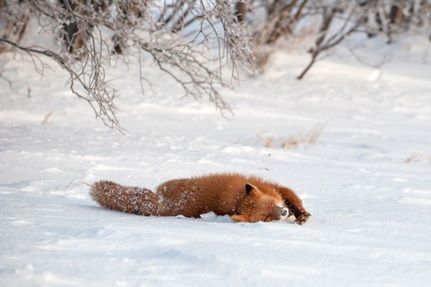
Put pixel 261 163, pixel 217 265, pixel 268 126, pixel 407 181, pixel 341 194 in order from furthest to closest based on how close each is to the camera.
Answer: pixel 268 126 → pixel 261 163 → pixel 407 181 → pixel 341 194 → pixel 217 265

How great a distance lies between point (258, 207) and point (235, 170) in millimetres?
2381

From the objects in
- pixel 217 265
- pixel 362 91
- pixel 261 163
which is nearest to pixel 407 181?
pixel 261 163

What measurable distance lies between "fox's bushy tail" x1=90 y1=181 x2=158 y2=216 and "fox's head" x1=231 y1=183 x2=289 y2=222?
73 centimetres

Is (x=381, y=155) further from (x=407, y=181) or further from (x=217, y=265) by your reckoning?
(x=217, y=265)

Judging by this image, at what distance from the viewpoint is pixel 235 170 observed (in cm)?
771

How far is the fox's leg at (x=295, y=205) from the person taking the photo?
5.35 meters

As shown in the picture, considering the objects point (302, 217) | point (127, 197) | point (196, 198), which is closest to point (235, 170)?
point (196, 198)

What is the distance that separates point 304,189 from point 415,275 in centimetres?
315

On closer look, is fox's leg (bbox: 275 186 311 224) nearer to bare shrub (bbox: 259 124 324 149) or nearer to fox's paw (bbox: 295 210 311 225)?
fox's paw (bbox: 295 210 311 225)

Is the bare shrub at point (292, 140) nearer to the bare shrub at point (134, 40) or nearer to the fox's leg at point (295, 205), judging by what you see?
the bare shrub at point (134, 40)

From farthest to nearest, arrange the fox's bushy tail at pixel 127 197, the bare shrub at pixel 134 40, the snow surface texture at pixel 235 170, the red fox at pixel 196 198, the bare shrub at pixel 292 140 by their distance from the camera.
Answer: the bare shrub at pixel 292 140 < the bare shrub at pixel 134 40 < the fox's bushy tail at pixel 127 197 < the red fox at pixel 196 198 < the snow surface texture at pixel 235 170

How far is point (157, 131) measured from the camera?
9961 mm

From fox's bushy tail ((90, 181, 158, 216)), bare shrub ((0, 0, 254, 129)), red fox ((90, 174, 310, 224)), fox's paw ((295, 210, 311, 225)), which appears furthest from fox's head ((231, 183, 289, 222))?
bare shrub ((0, 0, 254, 129))

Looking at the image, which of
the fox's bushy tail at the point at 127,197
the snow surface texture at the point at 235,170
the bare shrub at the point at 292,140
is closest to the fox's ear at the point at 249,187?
the snow surface texture at the point at 235,170
